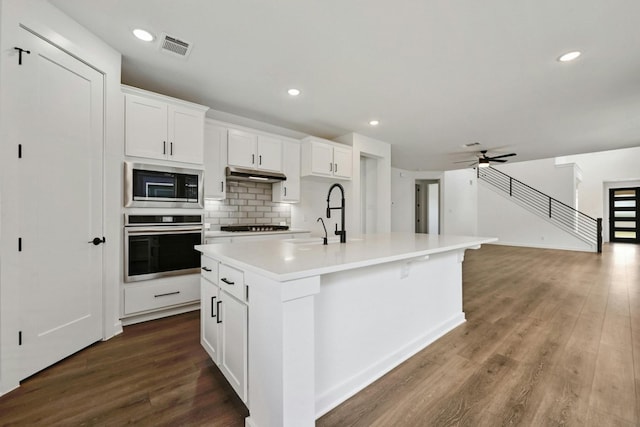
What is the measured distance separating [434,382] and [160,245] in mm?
2767

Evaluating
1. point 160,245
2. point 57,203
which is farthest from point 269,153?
point 57,203

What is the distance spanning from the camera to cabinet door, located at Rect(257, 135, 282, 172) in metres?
3.80

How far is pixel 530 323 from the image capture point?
8.61 feet

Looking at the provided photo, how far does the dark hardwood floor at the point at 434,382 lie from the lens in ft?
4.59

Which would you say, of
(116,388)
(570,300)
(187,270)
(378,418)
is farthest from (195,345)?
(570,300)

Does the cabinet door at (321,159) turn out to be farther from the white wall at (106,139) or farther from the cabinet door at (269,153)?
the white wall at (106,139)

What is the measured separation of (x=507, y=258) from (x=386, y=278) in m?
6.15

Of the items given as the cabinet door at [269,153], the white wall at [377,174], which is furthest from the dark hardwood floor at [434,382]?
the white wall at [377,174]

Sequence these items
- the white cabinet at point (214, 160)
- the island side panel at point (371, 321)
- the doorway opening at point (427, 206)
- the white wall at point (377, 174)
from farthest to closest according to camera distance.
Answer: the doorway opening at point (427, 206), the white wall at point (377, 174), the white cabinet at point (214, 160), the island side panel at point (371, 321)

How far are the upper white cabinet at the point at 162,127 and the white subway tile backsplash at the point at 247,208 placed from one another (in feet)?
3.02

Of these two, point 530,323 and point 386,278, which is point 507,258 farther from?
point 386,278

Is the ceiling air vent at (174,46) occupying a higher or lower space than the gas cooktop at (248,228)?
higher

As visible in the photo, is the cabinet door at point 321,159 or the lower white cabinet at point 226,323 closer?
the lower white cabinet at point 226,323

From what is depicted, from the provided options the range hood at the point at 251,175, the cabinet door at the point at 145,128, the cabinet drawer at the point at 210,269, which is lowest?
the cabinet drawer at the point at 210,269
